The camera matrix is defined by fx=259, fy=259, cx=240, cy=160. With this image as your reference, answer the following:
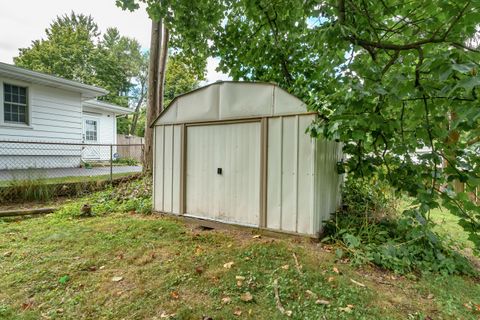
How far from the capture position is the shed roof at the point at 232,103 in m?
3.71

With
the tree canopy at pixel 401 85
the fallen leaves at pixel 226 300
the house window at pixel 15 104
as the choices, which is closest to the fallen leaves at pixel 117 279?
the fallen leaves at pixel 226 300

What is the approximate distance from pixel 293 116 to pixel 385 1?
1630mm

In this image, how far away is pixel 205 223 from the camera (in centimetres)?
442

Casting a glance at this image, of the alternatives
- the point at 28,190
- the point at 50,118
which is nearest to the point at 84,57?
the point at 50,118

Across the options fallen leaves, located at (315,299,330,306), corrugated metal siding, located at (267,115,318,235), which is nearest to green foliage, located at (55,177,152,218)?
corrugated metal siding, located at (267,115,318,235)

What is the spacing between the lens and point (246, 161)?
13.3 feet

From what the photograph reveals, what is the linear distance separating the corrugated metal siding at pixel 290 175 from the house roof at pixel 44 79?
8.33m

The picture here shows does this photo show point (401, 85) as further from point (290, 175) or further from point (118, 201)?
point (118, 201)

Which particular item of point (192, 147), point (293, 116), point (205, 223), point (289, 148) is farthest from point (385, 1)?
point (205, 223)

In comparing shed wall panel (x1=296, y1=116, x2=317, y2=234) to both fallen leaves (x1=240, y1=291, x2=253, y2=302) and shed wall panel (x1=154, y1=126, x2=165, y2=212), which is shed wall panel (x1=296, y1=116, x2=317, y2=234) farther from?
shed wall panel (x1=154, y1=126, x2=165, y2=212)

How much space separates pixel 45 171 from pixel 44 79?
10.0 ft

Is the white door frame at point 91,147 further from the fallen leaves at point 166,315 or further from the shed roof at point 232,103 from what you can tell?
the fallen leaves at point 166,315

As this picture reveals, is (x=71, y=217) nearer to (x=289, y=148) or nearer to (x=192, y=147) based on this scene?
(x=192, y=147)

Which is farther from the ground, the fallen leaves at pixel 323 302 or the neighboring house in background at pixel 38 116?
the neighboring house in background at pixel 38 116
